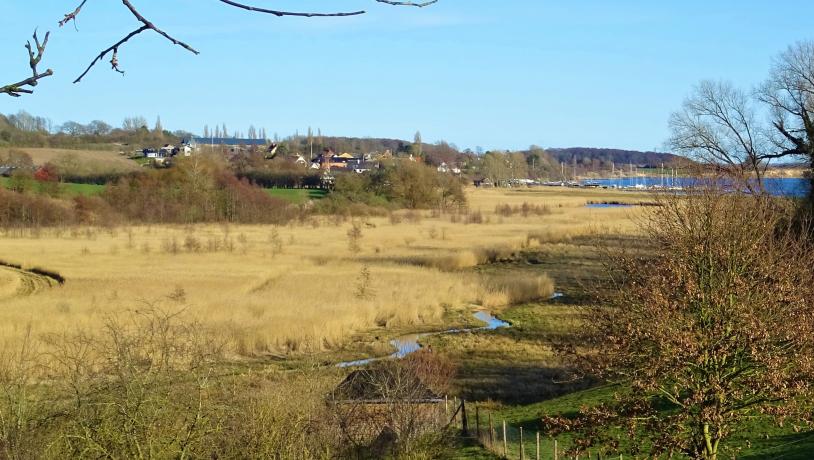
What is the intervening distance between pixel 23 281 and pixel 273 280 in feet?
39.7

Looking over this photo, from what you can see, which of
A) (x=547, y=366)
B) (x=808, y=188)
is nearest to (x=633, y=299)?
(x=547, y=366)

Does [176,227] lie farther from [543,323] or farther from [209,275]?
[543,323]

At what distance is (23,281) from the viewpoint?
39.1 m

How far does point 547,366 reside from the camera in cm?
2700

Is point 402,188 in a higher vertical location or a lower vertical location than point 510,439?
higher

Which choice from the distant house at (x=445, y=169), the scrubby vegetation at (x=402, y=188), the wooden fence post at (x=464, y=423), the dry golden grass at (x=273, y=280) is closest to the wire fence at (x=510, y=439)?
the wooden fence post at (x=464, y=423)

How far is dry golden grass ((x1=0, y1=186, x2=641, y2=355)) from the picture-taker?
98.2 ft

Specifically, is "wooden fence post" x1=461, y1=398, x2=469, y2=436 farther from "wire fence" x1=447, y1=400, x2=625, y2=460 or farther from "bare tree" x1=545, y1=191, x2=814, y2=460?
"bare tree" x1=545, y1=191, x2=814, y2=460

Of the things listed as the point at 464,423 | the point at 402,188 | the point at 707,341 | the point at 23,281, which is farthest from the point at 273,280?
the point at 402,188

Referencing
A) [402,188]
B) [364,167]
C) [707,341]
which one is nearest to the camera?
[707,341]

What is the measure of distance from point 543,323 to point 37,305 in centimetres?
2038

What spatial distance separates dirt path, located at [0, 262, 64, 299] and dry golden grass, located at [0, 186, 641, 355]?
35 cm

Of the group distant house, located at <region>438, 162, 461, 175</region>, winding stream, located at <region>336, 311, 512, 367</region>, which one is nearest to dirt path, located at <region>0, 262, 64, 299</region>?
winding stream, located at <region>336, 311, 512, 367</region>

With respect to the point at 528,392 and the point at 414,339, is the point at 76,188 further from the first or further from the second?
the point at 528,392
